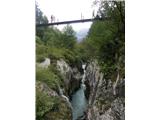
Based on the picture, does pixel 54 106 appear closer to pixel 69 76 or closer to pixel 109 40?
pixel 69 76

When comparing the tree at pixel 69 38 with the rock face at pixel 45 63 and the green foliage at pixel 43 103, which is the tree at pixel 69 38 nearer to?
the rock face at pixel 45 63

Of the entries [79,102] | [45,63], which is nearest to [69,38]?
[45,63]

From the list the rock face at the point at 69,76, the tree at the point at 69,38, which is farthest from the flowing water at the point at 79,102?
the tree at the point at 69,38

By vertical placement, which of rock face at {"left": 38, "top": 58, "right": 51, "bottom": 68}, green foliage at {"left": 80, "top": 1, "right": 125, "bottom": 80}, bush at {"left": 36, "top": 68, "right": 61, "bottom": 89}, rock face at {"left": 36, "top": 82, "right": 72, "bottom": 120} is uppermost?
green foliage at {"left": 80, "top": 1, "right": 125, "bottom": 80}

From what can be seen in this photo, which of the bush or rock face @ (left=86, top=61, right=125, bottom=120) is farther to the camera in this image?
the bush

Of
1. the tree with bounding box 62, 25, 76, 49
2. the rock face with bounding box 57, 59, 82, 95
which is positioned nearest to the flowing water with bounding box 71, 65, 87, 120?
the rock face with bounding box 57, 59, 82, 95

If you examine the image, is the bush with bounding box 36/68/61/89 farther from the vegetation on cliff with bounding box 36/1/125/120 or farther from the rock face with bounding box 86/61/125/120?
the rock face with bounding box 86/61/125/120
